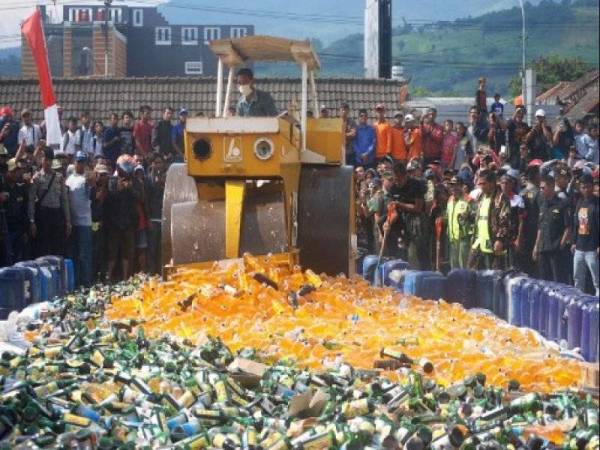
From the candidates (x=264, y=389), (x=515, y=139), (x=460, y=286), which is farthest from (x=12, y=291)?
(x=515, y=139)

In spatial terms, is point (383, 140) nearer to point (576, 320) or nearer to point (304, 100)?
point (304, 100)

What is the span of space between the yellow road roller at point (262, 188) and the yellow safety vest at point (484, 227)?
221 centimetres

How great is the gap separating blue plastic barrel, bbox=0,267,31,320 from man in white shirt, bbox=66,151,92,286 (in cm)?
490

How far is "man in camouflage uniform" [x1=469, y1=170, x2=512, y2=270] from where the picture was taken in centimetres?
1538

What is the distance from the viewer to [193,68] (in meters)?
63.6

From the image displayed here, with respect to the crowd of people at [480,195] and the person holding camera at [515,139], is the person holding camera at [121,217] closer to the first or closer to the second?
the crowd of people at [480,195]

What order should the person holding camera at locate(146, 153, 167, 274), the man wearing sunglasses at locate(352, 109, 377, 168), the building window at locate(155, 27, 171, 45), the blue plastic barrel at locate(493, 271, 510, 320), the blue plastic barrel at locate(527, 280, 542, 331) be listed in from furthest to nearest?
the building window at locate(155, 27, 171, 45) → the man wearing sunglasses at locate(352, 109, 377, 168) → the person holding camera at locate(146, 153, 167, 274) → the blue plastic barrel at locate(493, 271, 510, 320) → the blue plastic barrel at locate(527, 280, 542, 331)

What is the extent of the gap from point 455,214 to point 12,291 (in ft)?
18.0

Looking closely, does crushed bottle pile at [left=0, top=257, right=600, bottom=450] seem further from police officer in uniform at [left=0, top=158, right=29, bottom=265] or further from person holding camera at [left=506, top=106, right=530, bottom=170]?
person holding camera at [left=506, top=106, right=530, bottom=170]

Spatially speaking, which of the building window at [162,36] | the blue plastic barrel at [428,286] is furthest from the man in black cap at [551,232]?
the building window at [162,36]

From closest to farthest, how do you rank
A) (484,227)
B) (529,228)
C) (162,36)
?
(529,228)
(484,227)
(162,36)

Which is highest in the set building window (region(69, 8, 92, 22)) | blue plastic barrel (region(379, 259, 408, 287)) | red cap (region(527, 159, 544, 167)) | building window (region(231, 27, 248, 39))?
building window (region(69, 8, 92, 22))

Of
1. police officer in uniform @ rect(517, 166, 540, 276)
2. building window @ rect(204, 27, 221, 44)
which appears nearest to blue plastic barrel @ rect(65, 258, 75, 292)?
police officer in uniform @ rect(517, 166, 540, 276)

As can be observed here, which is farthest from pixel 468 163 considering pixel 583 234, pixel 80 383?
pixel 80 383
